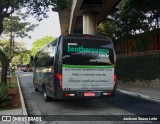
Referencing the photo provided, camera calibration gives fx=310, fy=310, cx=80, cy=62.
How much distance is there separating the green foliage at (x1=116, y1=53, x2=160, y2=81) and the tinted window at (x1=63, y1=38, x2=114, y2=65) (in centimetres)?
834

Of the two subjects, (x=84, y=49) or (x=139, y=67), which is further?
(x=139, y=67)

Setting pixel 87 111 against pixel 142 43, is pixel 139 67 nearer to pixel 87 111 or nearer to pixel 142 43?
pixel 142 43

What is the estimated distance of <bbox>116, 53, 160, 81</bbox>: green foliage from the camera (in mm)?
19977

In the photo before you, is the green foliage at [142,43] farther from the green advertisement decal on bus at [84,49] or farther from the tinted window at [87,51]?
the green advertisement decal on bus at [84,49]

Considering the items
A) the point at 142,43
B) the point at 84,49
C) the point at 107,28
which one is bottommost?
the point at 84,49

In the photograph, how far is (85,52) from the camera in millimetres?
11914

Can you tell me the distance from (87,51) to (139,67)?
10950 mm

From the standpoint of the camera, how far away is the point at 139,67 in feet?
72.5

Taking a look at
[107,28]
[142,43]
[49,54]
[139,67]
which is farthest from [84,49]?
[107,28]

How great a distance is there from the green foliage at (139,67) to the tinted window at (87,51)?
329 inches

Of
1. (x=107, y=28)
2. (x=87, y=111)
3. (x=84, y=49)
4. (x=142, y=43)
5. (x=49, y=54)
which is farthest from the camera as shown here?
(x=107, y=28)

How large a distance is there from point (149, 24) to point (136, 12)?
5.03ft

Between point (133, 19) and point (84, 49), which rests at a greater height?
point (133, 19)

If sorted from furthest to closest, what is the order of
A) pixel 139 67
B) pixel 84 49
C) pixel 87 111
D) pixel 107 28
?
pixel 107 28
pixel 139 67
pixel 84 49
pixel 87 111
